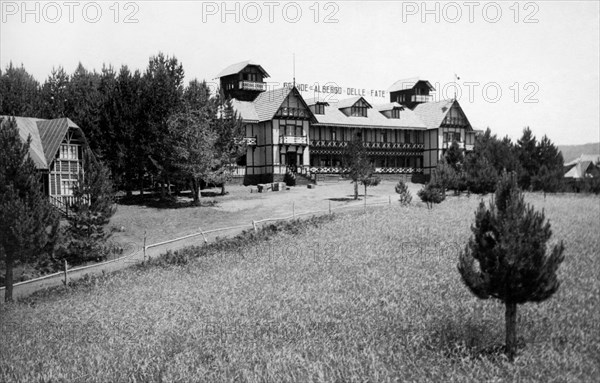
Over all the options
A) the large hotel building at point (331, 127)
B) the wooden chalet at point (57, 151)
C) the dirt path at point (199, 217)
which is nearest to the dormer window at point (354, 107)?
the large hotel building at point (331, 127)

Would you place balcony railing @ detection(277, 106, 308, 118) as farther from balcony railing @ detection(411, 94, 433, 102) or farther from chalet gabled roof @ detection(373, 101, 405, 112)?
balcony railing @ detection(411, 94, 433, 102)

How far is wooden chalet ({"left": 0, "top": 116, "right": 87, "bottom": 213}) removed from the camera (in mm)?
46281

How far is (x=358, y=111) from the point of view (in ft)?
240

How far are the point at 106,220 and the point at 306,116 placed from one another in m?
33.9

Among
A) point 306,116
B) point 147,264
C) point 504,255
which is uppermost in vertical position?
point 306,116

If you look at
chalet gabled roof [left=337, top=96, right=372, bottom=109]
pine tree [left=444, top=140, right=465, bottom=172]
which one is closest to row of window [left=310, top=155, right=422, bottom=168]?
chalet gabled roof [left=337, top=96, right=372, bottom=109]

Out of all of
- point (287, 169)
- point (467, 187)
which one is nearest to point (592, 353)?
point (467, 187)

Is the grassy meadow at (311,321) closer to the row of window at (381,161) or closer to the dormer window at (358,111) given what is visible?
the row of window at (381,161)

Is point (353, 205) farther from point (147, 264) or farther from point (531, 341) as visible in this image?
point (531, 341)

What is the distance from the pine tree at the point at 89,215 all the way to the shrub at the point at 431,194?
22419 millimetres

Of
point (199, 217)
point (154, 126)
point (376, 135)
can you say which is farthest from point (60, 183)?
point (376, 135)

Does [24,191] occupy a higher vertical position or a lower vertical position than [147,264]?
higher

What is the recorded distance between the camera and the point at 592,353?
14.7 metres

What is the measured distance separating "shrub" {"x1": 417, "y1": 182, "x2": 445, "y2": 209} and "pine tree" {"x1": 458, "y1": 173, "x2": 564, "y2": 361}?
2625cm
